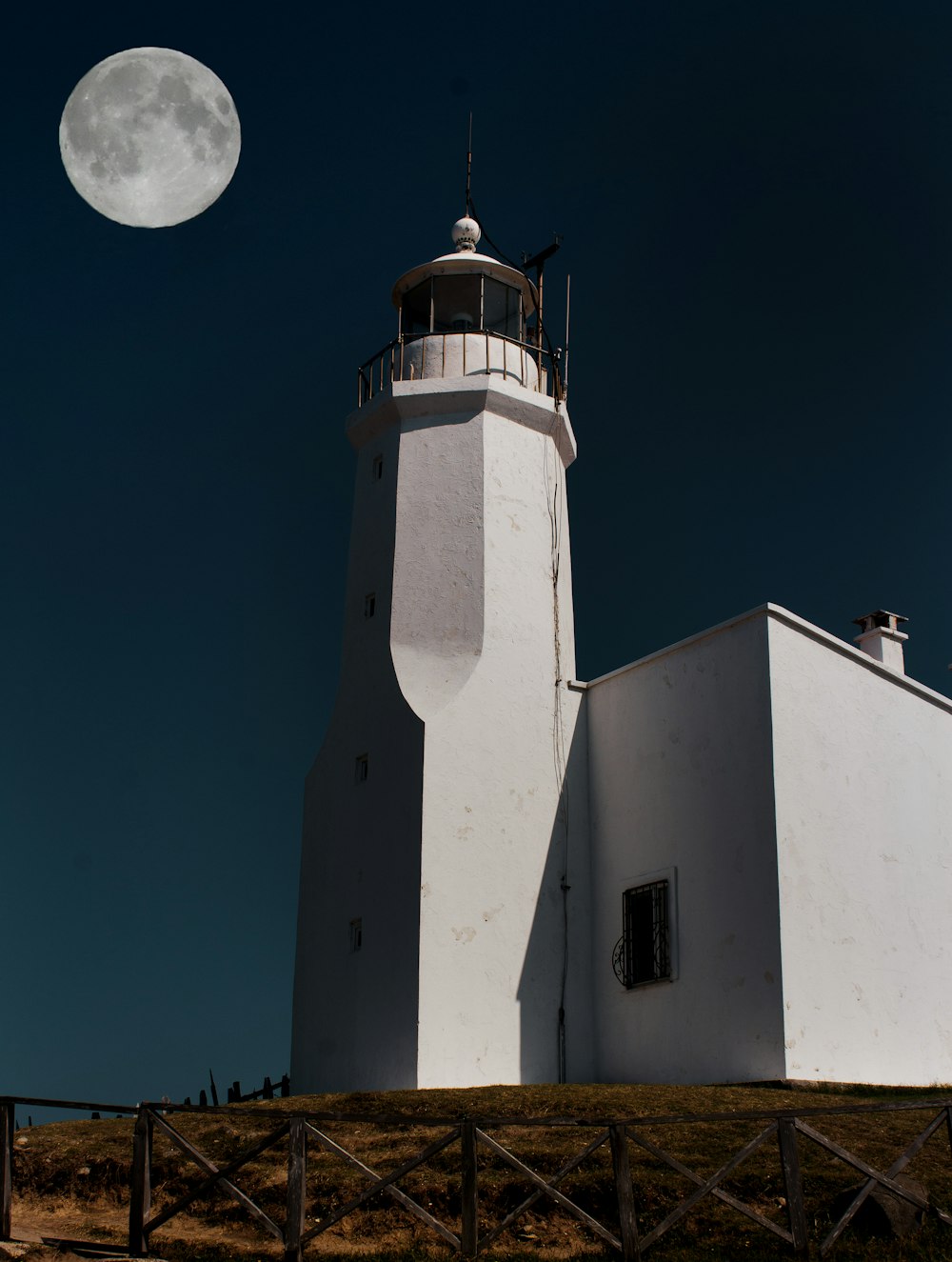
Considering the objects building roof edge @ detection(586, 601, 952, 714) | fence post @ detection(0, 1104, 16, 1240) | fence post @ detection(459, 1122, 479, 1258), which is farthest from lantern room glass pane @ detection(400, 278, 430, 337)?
fence post @ detection(459, 1122, 479, 1258)

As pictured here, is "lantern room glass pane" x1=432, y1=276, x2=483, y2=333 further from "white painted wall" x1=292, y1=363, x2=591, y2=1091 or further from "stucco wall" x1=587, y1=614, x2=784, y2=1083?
"stucco wall" x1=587, y1=614, x2=784, y2=1083

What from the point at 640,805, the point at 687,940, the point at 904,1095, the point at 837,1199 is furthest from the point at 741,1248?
the point at 640,805

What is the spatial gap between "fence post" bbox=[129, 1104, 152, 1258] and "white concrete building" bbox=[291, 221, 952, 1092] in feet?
21.5

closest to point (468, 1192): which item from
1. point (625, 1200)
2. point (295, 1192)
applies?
point (625, 1200)

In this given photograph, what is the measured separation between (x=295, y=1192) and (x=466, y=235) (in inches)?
679

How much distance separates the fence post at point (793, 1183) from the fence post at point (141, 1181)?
5.00 meters

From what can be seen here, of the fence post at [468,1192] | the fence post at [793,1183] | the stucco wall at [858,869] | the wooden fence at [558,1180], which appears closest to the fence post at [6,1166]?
the wooden fence at [558,1180]

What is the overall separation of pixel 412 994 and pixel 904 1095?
599 cm

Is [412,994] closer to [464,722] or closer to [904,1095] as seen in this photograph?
[464,722]

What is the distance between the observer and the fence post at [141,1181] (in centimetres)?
1137

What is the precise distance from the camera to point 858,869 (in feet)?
60.0

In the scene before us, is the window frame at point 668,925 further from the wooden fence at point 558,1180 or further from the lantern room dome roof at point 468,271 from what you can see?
the lantern room dome roof at point 468,271

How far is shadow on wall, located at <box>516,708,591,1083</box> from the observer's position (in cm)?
1891

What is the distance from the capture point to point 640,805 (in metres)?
19.7
